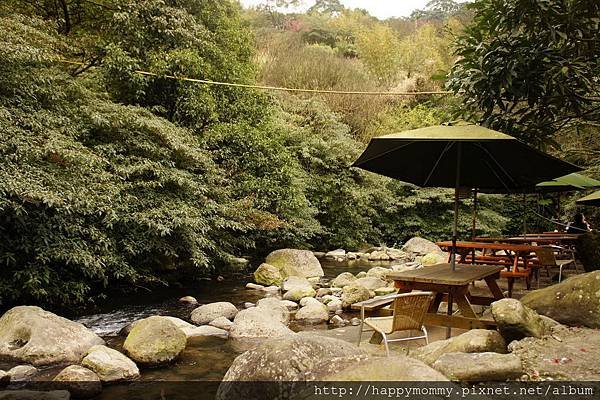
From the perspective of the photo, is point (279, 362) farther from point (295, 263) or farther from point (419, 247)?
point (419, 247)

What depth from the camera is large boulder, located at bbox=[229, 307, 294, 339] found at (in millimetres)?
6176

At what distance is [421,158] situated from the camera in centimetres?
546

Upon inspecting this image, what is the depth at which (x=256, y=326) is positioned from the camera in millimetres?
6242

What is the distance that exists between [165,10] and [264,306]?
584 centimetres

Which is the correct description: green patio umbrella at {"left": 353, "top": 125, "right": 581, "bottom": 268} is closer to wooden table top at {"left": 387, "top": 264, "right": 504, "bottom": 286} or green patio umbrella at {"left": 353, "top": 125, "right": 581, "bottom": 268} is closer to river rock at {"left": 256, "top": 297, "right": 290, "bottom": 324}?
wooden table top at {"left": 387, "top": 264, "right": 504, "bottom": 286}

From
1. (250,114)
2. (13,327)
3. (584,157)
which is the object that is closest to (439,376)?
(13,327)

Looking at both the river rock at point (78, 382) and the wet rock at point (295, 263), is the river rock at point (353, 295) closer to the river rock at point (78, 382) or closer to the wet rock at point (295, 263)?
the wet rock at point (295, 263)

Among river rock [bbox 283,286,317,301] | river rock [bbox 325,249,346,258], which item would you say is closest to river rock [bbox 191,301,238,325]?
river rock [bbox 283,286,317,301]

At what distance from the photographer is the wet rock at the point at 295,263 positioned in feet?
35.1

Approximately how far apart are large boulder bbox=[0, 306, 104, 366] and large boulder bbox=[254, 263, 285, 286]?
460cm

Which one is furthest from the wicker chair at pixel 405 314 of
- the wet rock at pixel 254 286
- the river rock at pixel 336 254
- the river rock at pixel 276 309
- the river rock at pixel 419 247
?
the river rock at pixel 419 247

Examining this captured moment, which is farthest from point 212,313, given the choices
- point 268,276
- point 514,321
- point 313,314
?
point 514,321

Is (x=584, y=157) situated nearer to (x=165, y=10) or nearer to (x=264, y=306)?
(x=264, y=306)

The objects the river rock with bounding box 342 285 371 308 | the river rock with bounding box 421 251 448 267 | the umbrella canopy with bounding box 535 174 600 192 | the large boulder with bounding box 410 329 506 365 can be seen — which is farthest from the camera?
the river rock with bounding box 421 251 448 267
